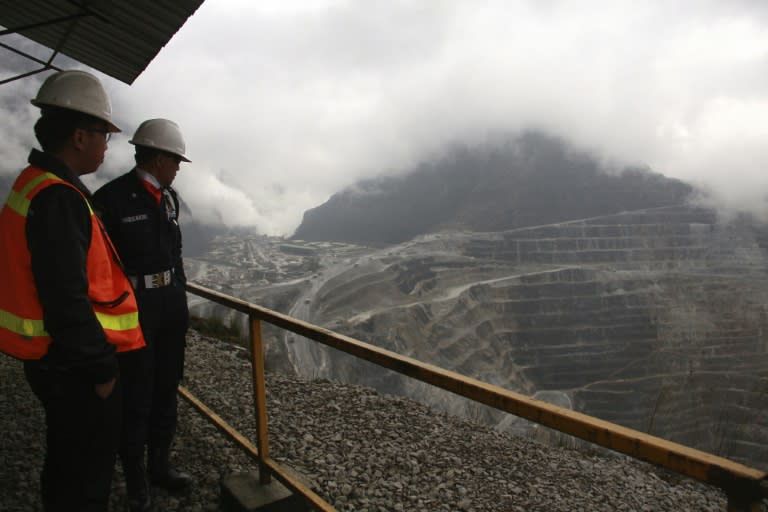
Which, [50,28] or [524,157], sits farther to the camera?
[524,157]

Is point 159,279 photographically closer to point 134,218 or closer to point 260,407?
point 134,218

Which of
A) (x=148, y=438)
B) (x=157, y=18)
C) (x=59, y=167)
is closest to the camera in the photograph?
(x=59, y=167)

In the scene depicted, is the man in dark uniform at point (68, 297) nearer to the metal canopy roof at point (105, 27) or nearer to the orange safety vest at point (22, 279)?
the orange safety vest at point (22, 279)

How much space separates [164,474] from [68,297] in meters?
1.82

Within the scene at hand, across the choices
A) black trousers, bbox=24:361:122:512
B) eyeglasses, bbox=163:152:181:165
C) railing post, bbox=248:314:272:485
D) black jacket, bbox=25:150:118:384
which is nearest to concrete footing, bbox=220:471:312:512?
railing post, bbox=248:314:272:485

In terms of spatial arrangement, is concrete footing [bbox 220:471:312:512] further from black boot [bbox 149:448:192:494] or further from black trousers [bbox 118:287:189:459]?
black trousers [bbox 118:287:189:459]

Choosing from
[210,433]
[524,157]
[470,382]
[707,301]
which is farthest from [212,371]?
[524,157]

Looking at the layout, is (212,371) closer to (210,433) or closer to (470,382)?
(210,433)

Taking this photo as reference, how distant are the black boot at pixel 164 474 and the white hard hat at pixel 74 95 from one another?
203 cm

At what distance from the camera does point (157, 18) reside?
432cm

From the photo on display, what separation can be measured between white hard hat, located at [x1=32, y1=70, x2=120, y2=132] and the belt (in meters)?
0.90

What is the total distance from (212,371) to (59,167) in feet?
16.8

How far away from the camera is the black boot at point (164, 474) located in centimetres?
284

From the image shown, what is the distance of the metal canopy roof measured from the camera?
4.25 meters
